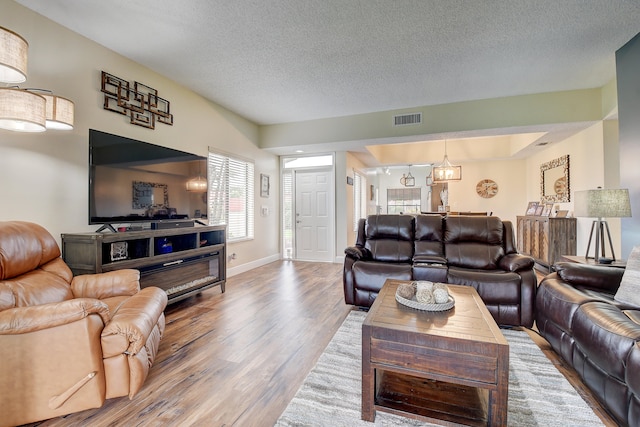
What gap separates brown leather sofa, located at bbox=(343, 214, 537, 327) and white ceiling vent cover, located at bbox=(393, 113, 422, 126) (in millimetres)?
1961

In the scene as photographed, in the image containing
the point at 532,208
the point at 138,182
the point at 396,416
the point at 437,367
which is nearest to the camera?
the point at 437,367

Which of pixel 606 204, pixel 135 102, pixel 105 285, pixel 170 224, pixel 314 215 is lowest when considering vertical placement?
pixel 105 285

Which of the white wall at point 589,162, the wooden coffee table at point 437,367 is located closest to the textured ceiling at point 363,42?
the white wall at point 589,162

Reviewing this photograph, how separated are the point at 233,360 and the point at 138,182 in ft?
6.91

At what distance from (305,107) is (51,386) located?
432 centimetres

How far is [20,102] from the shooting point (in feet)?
5.79

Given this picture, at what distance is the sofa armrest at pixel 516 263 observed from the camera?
2641mm

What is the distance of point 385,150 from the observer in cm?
739

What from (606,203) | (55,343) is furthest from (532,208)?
(55,343)

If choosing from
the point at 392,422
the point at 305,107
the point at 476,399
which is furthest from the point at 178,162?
the point at 476,399

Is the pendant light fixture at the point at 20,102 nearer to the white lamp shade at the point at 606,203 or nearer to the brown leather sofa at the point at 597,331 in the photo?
the brown leather sofa at the point at 597,331

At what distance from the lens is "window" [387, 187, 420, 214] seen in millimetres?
11164

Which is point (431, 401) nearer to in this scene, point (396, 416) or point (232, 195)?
point (396, 416)

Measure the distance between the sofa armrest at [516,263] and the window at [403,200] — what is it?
8424mm
